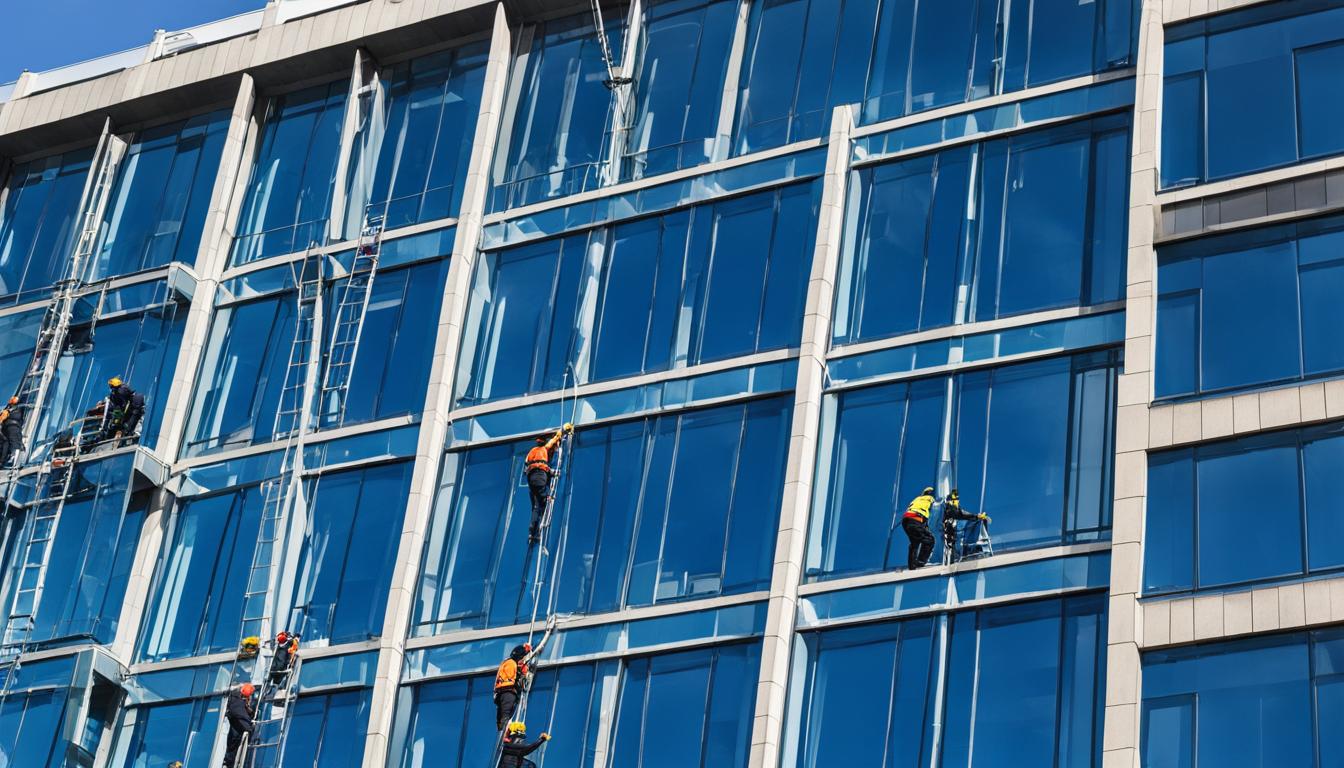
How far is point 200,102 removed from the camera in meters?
60.6

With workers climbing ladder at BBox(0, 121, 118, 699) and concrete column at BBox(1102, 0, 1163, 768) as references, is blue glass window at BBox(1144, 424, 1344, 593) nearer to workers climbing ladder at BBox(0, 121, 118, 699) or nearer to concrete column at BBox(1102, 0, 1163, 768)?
concrete column at BBox(1102, 0, 1163, 768)

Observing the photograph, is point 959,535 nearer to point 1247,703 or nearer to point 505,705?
point 1247,703

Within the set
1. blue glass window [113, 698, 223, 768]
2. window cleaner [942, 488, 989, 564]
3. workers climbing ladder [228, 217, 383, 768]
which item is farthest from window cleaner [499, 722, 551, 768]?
window cleaner [942, 488, 989, 564]

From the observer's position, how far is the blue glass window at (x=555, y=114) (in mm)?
53906

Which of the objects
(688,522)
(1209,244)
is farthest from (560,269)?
(1209,244)

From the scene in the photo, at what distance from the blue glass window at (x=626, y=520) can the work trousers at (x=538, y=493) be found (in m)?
0.36

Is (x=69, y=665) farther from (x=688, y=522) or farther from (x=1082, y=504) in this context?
(x=1082, y=504)

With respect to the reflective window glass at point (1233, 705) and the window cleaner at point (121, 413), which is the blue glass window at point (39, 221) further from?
the reflective window glass at point (1233, 705)

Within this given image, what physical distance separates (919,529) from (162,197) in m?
24.8

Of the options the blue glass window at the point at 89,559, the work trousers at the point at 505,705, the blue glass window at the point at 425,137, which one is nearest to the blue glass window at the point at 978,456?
the work trousers at the point at 505,705

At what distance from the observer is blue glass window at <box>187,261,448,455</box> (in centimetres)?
5303

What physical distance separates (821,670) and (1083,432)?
21.5 ft

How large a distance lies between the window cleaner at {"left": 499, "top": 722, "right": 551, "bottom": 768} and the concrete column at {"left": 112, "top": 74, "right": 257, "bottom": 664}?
1149 centimetres

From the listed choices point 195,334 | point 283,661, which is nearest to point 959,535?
point 283,661
